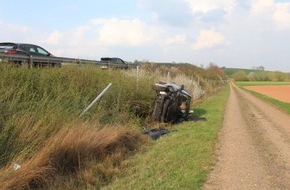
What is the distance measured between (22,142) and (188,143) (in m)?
5.11

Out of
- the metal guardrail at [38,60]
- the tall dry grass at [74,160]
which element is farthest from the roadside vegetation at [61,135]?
the metal guardrail at [38,60]

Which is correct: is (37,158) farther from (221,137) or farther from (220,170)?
(221,137)

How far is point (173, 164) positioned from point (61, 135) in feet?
7.96

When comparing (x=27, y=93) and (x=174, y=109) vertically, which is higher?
(x=27, y=93)

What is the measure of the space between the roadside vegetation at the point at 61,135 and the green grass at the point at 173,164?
84mm

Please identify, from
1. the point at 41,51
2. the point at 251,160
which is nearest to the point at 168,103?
the point at 251,160

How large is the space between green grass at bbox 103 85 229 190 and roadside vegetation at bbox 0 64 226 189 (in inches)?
3.3

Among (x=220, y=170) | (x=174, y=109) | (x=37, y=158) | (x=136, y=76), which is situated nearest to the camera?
(x=37, y=158)

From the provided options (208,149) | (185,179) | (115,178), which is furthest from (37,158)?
(208,149)

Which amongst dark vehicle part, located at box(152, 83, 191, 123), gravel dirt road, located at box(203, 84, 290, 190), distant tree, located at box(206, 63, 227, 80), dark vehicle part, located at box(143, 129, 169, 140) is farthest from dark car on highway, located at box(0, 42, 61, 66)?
distant tree, located at box(206, 63, 227, 80)

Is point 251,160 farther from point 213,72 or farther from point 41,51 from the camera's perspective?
point 213,72

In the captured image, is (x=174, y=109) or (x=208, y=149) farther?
(x=174, y=109)

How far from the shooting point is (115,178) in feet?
A: 24.3

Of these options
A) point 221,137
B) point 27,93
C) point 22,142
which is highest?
point 27,93
